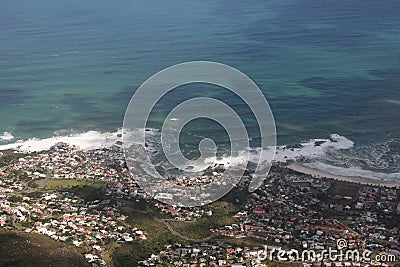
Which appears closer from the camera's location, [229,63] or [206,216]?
[206,216]

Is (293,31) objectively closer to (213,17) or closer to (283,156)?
(213,17)

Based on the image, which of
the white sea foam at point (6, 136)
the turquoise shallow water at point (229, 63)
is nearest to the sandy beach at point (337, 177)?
the turquoise shallow water at point (229, 63)

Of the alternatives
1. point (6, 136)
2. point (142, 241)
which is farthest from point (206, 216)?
point (6, 136)

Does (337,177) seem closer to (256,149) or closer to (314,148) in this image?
(314,148)

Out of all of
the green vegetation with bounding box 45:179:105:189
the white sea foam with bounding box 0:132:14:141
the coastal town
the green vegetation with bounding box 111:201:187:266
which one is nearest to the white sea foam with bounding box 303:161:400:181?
the coastal town

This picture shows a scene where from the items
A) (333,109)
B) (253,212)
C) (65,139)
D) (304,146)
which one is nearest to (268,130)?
(304,146)
